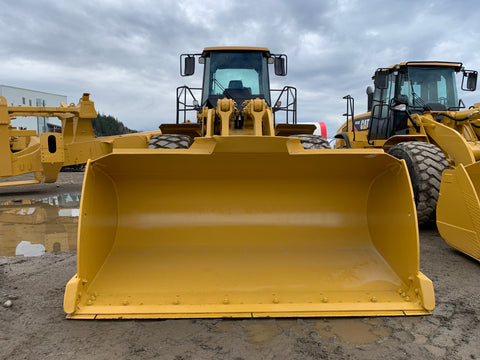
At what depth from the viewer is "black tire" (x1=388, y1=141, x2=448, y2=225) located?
4793mm

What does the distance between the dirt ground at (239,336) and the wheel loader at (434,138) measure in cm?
115

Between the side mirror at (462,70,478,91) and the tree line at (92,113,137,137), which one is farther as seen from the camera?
the tree line at (92,113,137,137)

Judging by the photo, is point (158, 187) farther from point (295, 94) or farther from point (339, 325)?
point (295, 94)

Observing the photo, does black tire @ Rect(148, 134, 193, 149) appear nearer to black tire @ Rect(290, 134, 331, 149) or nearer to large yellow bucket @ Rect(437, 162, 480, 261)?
black tire @ Rect(290, 134, 331, 149)

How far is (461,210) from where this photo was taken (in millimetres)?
3613

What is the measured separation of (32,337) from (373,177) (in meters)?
2.85

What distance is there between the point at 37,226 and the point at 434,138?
665 cm

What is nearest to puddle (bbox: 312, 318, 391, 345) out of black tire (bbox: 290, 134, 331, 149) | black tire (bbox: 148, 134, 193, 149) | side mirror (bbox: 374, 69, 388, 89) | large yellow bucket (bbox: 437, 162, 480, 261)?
large yellow bucket (bbox: 437, 162, 480, 261)

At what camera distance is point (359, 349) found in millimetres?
2096

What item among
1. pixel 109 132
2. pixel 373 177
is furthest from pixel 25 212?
pixel 109 132

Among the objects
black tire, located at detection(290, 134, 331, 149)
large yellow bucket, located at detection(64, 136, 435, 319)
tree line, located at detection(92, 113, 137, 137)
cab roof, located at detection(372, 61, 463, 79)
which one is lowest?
large yellow bucket, located at detection(64, 136, 435, 319)

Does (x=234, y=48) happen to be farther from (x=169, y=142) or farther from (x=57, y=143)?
(x=57, y=143)

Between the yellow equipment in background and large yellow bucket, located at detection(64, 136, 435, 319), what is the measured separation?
6463 millimetres

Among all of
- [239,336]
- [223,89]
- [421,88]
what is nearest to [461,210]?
[239,336]
